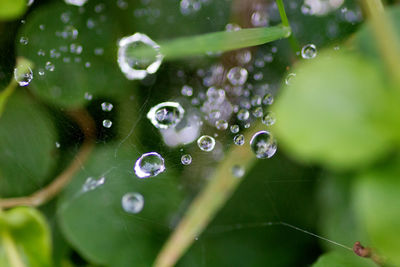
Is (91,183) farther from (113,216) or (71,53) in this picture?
(71,53)

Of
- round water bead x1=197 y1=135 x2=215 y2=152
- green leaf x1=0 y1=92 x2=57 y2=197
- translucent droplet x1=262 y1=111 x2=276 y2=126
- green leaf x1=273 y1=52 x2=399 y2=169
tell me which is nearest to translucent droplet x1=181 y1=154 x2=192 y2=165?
round water bead x1=197 y1=135 x2=215 y2=152

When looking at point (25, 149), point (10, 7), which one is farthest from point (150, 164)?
point (10, 7)

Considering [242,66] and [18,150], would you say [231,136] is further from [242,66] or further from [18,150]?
[18,150]

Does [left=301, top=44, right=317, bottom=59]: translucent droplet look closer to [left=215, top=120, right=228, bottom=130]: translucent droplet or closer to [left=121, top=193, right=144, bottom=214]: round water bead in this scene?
[left=215, top=120, right=228, bottom=130]: translucent droplet

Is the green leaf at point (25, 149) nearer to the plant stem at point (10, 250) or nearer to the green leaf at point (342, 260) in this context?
the plant stem at point (10, 250)

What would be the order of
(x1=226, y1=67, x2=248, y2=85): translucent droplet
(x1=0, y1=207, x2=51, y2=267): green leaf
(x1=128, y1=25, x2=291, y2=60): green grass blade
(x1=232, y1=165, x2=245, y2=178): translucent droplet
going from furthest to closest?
(x1=226, y1=67, x2=248, y2=85): translucent droplet
(x1=232, y1=165, x2=245, y2=178): translucent droplet
(x1=0, y1=207, x2=51, y2=267): green leaf
(x1=128, y1=25, x2=291, y2=60): green grass blade

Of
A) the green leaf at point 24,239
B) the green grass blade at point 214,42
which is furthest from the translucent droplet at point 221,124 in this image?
the green leaf at point 24,239

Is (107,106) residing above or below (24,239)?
above
